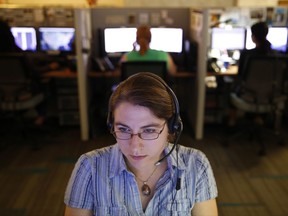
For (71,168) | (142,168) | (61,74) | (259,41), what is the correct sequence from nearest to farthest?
(142,168), (71,168), (259,41), (61,74)

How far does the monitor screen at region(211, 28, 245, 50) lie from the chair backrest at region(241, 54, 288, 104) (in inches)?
29.1

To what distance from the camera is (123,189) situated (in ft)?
3.64

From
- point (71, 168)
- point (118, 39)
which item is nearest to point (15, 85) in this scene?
point (71, 168)

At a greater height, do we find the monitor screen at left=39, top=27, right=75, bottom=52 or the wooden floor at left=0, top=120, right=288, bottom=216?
the monitor screen at left=39, top=27, right=75, bottom=52

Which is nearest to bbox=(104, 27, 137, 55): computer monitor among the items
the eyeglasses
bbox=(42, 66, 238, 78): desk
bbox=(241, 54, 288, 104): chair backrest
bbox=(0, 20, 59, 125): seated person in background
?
bbox=(42, 66, 238, 78): desk

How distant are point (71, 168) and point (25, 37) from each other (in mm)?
1686

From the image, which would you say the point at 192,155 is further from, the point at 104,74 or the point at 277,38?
the point at 277,38

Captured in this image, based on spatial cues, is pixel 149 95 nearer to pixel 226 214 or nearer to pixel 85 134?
pixel 226 214

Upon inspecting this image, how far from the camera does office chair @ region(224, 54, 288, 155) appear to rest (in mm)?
3248

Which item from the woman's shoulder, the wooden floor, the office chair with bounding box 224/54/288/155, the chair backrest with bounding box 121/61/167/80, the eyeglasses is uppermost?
the eyeglasses

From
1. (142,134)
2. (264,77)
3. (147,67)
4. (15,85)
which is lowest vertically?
(15,85)

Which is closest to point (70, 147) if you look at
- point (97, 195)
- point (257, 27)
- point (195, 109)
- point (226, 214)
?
point (195, 109)

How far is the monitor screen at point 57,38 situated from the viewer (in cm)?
391

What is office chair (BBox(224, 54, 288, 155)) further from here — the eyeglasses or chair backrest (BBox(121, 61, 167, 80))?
the eyeglasses
